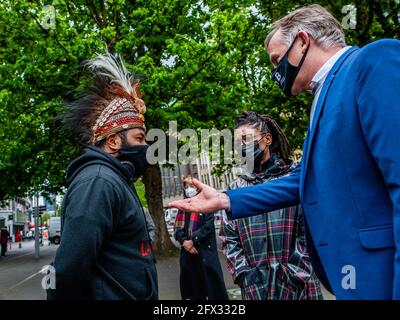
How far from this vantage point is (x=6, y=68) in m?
12.6

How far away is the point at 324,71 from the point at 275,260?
1651 millimetres

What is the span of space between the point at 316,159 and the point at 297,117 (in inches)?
575

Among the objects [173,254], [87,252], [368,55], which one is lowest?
[173,254]

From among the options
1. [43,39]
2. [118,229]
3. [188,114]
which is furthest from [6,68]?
[118,229]

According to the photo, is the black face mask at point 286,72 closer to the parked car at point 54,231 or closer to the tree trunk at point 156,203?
the tree trunk at point 156,203

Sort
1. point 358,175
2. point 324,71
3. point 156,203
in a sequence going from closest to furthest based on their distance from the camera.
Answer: point 358,175 → point 324,71 → point 156,203

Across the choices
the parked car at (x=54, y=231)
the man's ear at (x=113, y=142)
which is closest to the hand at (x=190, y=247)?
the man's ear at (x=113, y=142)

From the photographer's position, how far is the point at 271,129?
13.3ft

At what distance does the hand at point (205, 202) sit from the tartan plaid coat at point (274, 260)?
113 centimetres

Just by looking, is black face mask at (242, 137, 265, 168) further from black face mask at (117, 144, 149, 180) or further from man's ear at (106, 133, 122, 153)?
man's ear at (106, 133, 122, 153)

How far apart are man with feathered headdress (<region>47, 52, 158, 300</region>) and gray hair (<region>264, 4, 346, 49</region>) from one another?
1093 mm

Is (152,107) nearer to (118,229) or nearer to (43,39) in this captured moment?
(43,39)

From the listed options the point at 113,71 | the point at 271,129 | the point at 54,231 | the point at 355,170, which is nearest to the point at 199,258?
the point at 271,129

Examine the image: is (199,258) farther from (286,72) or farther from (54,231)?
(54,231)
